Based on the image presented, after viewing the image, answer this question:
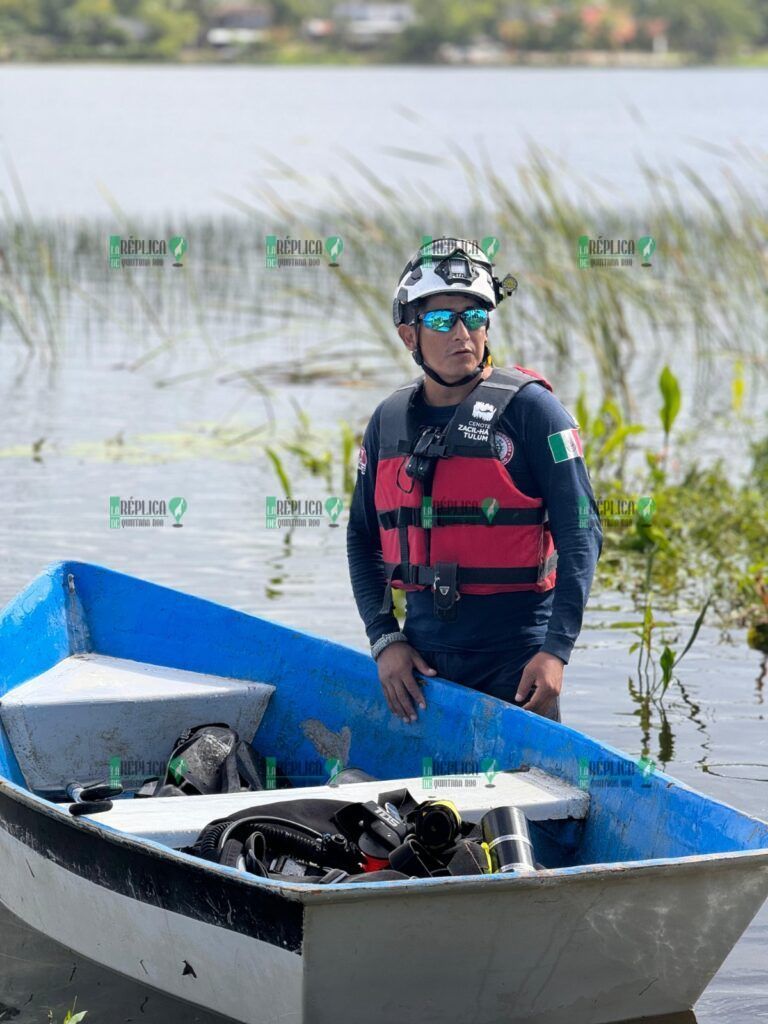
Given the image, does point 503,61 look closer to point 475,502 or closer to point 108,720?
point 108,720

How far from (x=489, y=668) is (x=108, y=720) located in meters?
1.35

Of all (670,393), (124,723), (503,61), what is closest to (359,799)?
(124,723)

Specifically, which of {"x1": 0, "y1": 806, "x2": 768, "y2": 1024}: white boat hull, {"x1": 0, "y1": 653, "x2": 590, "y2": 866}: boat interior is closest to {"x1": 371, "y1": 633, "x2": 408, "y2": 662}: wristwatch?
{"x1": 0, "y1": 653, "x2": 590, "y2": 866}: boat interior

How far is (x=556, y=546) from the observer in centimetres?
457

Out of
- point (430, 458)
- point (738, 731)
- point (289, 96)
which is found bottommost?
point (738, 731)

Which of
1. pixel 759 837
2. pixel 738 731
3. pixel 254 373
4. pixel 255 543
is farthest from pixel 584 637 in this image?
pixel 254 373

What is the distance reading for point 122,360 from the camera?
15500mm

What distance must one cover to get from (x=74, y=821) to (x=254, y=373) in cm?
1050

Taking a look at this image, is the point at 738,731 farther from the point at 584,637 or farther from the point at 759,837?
the point at 759,837

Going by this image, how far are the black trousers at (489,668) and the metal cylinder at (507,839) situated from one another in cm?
71

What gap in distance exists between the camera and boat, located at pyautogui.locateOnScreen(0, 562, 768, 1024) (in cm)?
367

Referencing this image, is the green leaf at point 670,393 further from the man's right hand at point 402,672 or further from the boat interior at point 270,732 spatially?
the man's right hand at point 402,672

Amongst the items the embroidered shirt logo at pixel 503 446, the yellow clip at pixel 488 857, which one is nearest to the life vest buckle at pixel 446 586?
the embroidered shirt logo at pixel 503 446

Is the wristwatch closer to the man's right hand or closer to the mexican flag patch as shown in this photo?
the man's right hand
